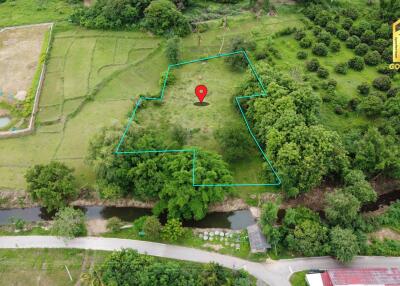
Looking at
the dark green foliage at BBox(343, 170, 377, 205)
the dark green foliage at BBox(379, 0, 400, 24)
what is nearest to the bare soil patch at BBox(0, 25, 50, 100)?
the dark green foliage at BBox(343, 170, 377, 205)

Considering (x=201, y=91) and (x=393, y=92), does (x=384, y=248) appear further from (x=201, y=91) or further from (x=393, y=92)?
(x=201, y=91)

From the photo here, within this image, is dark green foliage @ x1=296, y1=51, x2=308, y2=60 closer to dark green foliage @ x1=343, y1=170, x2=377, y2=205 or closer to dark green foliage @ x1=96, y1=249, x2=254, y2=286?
dark green foliage @ x1=343, y1=170, x2=377, y2=205

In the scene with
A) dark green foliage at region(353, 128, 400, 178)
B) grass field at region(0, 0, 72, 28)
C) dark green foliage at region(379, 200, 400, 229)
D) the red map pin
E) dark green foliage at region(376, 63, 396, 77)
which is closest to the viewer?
dark green foliage at region(379, 200, 400, 229)

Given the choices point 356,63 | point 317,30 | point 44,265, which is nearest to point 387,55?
point 356,63

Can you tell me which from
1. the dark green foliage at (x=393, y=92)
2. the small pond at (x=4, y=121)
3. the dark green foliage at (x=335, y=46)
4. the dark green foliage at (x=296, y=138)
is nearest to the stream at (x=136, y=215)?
the dark green foliage at (x=296, y=138)

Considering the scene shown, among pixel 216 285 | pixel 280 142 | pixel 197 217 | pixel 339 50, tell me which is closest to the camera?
pixel 216 285

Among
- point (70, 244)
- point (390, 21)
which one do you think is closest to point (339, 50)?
A: point (390, 21)

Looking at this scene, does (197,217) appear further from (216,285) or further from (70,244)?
(70,244)
